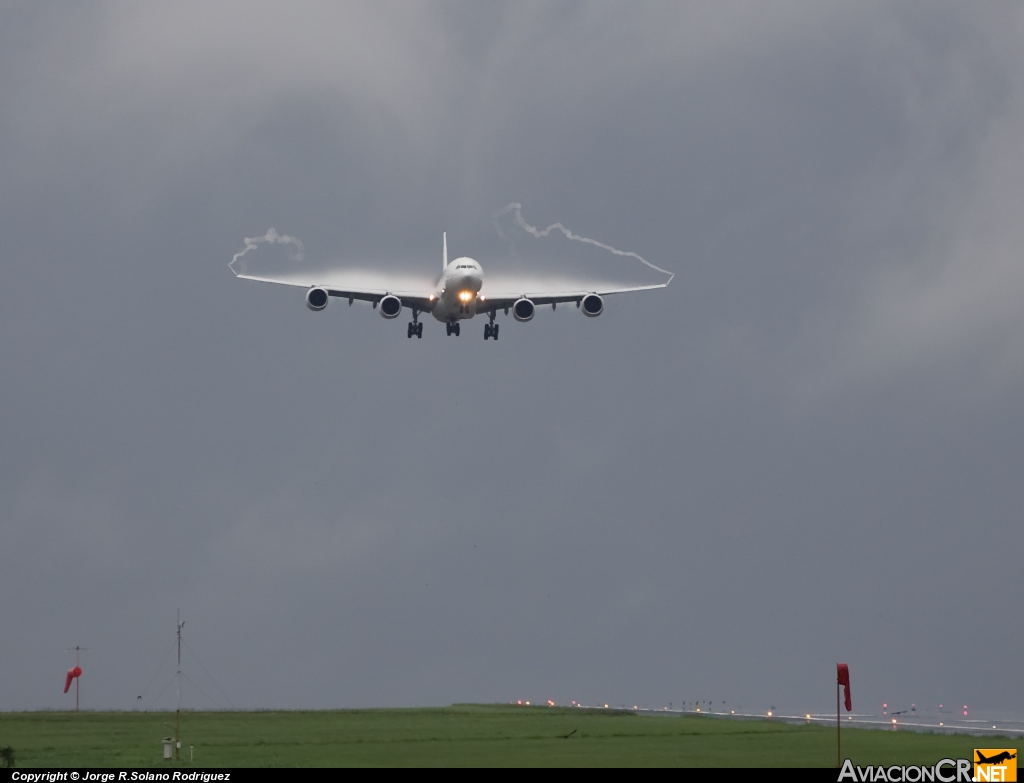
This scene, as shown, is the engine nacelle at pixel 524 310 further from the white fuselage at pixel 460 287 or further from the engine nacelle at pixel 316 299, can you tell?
the engine nacelle at pixel 316 299

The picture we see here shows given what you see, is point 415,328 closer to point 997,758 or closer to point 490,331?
point 490,331

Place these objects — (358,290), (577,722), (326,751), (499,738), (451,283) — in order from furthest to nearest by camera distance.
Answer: (358,290), (451,283), (577,722), (499,738), (326,751)

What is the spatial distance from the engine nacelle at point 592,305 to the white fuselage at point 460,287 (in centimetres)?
706

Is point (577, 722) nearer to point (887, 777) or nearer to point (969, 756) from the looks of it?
point (969, 756)

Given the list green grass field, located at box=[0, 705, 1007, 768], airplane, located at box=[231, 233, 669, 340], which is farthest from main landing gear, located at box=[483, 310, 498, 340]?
green grass field, located at box=[0, 705, 1007, 768]

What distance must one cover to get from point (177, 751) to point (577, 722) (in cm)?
2868

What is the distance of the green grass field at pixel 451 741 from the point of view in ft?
182

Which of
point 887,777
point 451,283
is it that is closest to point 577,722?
point 451,283

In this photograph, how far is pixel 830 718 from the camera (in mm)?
93000

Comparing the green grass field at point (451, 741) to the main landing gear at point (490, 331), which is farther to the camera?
the main landing gear at point (490, 331)

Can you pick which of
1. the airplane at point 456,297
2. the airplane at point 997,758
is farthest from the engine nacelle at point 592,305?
the airplane at point 997,758

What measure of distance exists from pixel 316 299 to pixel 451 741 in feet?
116

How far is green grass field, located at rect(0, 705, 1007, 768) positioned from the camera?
55.5m

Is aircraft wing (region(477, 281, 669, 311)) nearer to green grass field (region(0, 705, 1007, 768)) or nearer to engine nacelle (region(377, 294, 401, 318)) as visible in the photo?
engine nacelle (region(377, 294, 401, 318))
